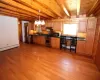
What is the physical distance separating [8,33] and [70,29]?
4.47 meters

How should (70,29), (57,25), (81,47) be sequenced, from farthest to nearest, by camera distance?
1. (57,25)
2. (70,29)
3. (81,47)

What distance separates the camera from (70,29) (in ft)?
17.6

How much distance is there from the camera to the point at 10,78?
7.29 ft

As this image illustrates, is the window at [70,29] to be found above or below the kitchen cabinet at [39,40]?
above

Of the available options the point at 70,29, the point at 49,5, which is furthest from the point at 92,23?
the point at 49,5

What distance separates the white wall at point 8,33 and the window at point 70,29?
3.83m

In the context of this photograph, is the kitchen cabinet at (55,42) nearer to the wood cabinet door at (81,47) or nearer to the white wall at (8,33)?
the wood cabinet door at (81,47)

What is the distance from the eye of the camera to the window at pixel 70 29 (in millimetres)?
5169

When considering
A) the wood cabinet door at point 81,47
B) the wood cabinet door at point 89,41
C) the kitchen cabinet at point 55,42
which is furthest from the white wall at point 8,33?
the wood cabinet door at point 89,41

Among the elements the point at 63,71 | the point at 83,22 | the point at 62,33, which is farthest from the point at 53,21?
the point at 63,71

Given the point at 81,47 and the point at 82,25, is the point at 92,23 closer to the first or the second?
the point at 82,25

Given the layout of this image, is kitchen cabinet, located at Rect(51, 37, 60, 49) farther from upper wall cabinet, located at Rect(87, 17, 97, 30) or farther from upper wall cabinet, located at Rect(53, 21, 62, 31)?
upper wall cabinet, located at Rect(87, 17, 97, 30)

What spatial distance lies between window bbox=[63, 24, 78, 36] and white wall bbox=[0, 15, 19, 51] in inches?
151

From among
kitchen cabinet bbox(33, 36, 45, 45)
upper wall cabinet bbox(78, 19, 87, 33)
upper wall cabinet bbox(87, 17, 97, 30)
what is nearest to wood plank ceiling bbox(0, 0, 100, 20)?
upper wall cabinet bbox(87, 17, 97, 30)
